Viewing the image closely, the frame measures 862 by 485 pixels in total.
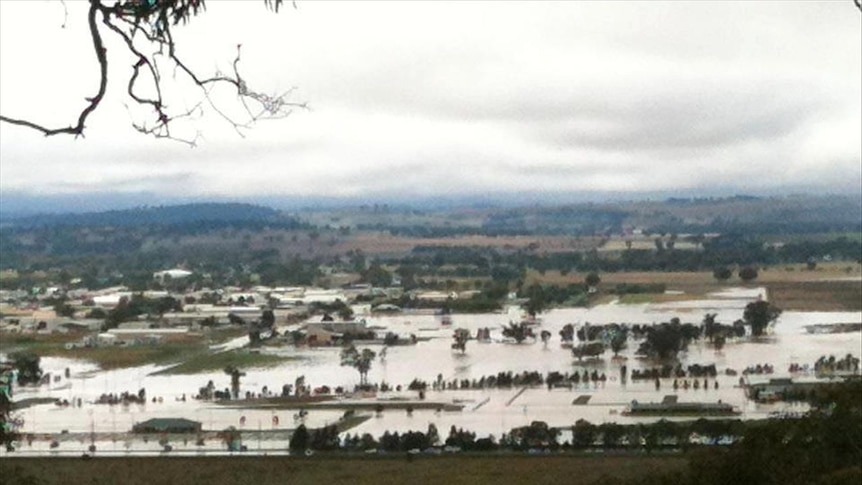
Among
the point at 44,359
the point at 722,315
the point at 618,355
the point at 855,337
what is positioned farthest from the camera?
the point at 722,315

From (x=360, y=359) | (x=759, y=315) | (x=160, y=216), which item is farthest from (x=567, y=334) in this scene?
(x=160, y=216)

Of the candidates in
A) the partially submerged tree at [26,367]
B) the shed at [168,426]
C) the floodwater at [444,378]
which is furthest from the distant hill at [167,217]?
the shed at [168,426]

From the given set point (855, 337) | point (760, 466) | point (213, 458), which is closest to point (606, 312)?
point (855, 337)

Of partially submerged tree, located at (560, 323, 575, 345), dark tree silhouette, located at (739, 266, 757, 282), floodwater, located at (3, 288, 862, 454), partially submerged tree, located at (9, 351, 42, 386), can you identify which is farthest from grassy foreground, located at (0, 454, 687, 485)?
dark tree silhouette, located at (739, 266, 757, 282)

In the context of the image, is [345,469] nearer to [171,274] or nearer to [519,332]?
[519,332]

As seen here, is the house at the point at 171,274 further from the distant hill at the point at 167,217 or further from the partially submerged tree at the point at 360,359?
the partially submerged tree at the point at 360,359

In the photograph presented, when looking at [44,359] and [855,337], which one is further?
[855,337]

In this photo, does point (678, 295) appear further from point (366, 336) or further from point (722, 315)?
point (366, 336)
